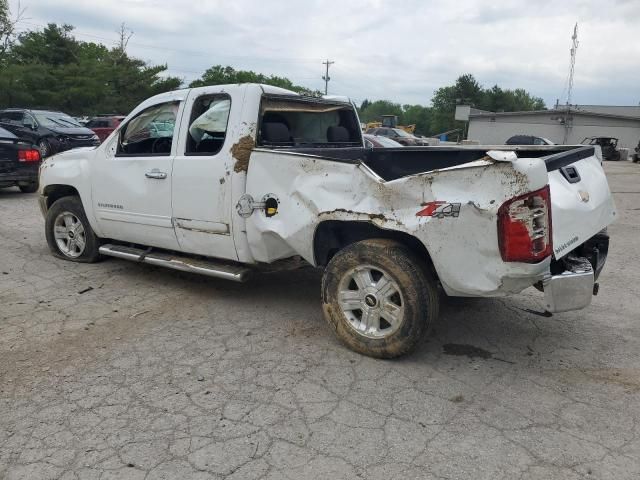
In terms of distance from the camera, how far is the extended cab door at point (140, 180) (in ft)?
15.4

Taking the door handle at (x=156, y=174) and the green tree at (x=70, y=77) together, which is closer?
the door handle at (x=156, y=174)

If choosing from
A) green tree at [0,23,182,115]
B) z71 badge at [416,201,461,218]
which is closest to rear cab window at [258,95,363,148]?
z71 badge at [416,201,461,218]

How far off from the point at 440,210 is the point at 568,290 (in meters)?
0.91

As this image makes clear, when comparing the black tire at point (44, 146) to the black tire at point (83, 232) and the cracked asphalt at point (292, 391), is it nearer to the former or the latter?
the black tire at point (83, 232)

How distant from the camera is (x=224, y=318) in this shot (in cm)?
435

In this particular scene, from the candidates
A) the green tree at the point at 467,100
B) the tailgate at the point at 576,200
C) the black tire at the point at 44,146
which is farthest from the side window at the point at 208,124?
the green tree at the point at 467,100

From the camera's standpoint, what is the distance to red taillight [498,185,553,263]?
293cm

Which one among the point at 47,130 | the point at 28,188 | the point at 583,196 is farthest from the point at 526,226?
the point at 47,130

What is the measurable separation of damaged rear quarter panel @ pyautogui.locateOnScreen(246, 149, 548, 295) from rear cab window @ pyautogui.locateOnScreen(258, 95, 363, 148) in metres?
0.43

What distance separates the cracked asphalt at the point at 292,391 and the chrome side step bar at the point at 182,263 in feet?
1.09

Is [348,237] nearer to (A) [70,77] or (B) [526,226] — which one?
(B) [526,226]

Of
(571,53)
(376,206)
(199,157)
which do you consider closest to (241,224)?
(199,157)

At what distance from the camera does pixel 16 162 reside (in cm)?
1038

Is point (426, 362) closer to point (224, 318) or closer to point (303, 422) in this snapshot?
point (303, 422)
